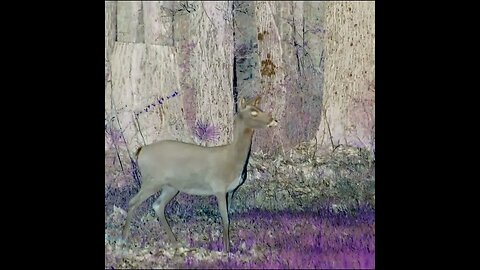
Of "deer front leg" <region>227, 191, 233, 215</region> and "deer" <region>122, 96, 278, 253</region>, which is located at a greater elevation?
"deer" <region>122, 96, 278, 253</region>

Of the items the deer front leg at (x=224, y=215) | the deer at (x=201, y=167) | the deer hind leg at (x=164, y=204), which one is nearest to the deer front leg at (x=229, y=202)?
the deer at (x=201, y=167)

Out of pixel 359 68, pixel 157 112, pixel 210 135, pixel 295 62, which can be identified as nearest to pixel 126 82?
pixel 157 112

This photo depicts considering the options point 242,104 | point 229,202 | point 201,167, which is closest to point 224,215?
point 229,202

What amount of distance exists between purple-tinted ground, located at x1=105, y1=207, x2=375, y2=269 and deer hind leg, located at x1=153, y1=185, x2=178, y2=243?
0.10 feet

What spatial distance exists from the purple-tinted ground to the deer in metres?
0.06

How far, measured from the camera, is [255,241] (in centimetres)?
405

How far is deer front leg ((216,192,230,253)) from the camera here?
397 centimetres

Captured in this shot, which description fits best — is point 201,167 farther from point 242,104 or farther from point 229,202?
point 242,104

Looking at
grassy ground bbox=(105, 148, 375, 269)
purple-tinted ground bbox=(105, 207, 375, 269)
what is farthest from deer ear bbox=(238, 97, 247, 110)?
purple-tinted ground bbox=(105, 207, 375, 269)

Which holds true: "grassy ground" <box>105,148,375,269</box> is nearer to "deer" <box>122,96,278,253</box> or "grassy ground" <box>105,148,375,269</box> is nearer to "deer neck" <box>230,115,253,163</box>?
"deer" <box>122,96,278,253</box>

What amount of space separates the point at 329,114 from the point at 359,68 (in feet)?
0.93

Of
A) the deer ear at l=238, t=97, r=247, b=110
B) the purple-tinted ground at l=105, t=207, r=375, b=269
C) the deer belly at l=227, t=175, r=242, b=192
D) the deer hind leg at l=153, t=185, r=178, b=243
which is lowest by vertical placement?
the purple-tinted ground at l=105, t=207, r=375, b=269

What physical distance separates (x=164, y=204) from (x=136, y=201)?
0.14m

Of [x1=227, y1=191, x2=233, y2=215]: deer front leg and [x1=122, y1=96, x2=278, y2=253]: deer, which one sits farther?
[x1=227, y1=191, x2=233, y2=215]: deer front leg
